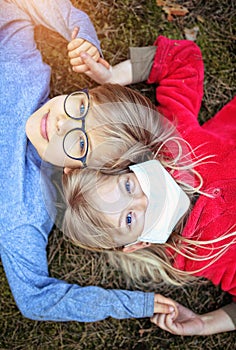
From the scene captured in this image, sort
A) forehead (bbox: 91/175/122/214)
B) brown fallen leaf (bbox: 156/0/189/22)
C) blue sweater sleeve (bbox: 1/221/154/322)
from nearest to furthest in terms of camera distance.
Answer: forehead (bbox: 91/175/122/214)
blue sweater sleeve (bbox: 1/221/154/322)
brown fallen leaf (bbox: 156/0/189/22)

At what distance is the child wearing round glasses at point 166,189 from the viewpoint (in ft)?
6.31

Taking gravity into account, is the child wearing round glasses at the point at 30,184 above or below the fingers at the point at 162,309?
above

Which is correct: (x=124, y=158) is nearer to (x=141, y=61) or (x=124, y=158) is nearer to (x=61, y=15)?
(x=141, y=61)

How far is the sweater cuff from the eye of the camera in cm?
249

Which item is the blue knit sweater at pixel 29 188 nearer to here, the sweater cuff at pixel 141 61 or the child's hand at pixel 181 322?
the child's hand at pixel 181 322

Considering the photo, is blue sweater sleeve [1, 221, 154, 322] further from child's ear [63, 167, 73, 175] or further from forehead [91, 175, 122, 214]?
forehead [91, 175, 122, 214]

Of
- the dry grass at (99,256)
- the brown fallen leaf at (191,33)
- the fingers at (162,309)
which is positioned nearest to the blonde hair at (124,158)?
the fingers at (162,309)

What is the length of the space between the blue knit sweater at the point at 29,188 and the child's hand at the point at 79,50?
0.06 m

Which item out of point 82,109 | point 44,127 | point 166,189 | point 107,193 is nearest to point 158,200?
point 166,189

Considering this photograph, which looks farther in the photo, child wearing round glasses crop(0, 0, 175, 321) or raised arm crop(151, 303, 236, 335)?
raised arm crop(151, 303, 236, 335)

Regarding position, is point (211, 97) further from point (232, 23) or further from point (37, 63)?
point (37, 63)

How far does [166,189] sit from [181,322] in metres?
0.96

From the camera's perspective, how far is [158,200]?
6.27 feet

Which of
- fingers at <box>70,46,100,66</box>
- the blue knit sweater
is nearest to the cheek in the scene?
the blue knit sweater
